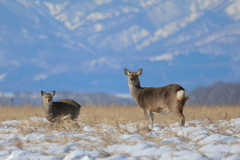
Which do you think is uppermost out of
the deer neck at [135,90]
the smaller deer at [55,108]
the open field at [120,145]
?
the deer neck at [135,90]

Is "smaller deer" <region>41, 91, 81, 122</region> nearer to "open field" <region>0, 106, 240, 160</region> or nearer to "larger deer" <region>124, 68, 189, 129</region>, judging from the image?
"open field" <region>0, 106, 240, 160</region>

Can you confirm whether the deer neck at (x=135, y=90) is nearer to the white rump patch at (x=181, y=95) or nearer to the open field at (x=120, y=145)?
the white rump patch at (x=181, y=95)

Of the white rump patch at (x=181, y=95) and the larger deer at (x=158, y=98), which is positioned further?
the larger deer at (x=158, y=98)

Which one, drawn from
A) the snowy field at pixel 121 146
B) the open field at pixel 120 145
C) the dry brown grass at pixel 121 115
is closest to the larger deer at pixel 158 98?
the dry brown grass at pixel 121 115

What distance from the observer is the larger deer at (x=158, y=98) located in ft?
30.4

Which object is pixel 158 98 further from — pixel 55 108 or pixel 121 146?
pixel 121 146

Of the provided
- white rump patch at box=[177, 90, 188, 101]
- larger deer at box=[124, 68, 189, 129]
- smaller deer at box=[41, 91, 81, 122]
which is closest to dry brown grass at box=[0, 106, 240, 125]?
smaller deer at box=[41, 91, 81, 122]

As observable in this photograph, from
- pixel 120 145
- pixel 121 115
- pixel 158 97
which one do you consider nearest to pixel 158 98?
pixel 158 97

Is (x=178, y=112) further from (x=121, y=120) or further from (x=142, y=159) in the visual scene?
(x=142, y=159)

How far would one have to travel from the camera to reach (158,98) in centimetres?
969

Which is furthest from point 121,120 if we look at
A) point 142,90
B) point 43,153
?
point 43,153

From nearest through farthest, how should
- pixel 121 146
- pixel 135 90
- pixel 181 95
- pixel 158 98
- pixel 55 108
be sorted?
pixel 121 146 → pixel 181 95 → pixel 158 98 → pixel 55 108 → pixel 135 90

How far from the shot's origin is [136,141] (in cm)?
678

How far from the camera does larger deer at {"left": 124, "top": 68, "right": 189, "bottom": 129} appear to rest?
30.4 ft
